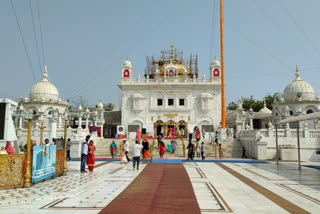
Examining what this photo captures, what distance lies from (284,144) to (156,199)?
62.6 feet

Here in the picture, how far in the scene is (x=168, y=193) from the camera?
307 inches

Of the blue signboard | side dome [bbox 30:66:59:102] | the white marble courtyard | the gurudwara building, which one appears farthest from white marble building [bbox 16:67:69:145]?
the white marble courtyard

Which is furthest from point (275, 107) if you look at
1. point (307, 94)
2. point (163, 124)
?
point (163, 124)

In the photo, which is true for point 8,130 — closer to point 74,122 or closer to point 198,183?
point 198,183

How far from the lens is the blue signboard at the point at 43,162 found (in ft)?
30.7

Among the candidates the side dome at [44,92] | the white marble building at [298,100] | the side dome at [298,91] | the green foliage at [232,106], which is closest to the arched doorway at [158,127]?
the white marble building at [298,100]

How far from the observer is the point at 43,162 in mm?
9953

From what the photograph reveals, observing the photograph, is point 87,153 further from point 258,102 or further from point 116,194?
point 258,102

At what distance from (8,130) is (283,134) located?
67.5ft

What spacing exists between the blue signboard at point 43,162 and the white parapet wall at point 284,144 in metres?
16.4

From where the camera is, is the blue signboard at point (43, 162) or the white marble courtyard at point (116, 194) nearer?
the white marble courtyard at point (116, 194)

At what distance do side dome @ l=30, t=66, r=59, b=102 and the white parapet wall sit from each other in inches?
1154

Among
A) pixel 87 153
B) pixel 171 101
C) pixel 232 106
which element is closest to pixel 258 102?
pixel 232 106

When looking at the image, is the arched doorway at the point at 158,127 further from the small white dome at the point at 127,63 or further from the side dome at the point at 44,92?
the side dome at the point at 44,92
